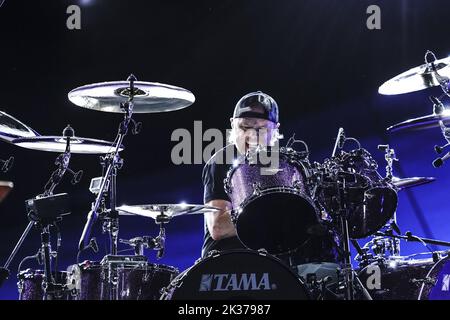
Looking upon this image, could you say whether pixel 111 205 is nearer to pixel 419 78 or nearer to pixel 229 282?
pixel 229 282

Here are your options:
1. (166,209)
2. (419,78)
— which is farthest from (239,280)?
(419,78)

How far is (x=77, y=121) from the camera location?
5.36 metres

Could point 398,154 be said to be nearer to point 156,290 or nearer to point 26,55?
point 156,290

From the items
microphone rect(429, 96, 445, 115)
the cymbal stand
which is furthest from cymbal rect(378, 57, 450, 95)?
the cymbal stand

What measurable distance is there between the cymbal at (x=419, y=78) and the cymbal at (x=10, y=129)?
2543 millimetres

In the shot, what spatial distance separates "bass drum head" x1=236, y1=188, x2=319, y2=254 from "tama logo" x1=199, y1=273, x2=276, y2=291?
351mm

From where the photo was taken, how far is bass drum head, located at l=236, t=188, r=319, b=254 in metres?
2.85

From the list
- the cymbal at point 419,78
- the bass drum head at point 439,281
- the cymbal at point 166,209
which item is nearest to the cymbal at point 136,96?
the cymbal at point 166,209

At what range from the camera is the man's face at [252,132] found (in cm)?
349

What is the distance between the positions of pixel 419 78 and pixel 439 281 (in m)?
1.46

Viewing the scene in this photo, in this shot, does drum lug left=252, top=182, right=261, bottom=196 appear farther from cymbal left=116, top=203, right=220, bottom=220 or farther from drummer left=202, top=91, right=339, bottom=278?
drummer left=202, top=91, right=339, bottom=278

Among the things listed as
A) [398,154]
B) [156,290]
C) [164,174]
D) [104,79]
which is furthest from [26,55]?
[398,154]

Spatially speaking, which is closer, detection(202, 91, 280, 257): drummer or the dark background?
detection(202, 91, 280, 257): drummer
